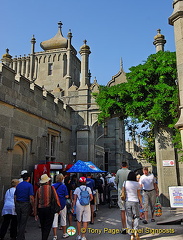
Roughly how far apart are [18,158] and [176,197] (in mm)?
6139

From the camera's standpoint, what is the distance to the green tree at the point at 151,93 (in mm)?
9641

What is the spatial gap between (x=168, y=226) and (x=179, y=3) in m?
5.83

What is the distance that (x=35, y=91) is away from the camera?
10797 millimetres

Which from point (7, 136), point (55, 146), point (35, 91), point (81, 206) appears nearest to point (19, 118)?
point (7, 136)

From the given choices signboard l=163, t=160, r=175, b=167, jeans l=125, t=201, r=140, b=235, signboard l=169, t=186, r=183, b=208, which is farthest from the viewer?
signboard l=163, t=160, r=175, b=167

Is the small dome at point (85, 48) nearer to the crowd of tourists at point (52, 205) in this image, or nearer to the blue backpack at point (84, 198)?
the crowd of tourists at point (52, 205)

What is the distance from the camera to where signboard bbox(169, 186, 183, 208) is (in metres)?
8.27

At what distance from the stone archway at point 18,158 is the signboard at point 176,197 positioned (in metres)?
5.76

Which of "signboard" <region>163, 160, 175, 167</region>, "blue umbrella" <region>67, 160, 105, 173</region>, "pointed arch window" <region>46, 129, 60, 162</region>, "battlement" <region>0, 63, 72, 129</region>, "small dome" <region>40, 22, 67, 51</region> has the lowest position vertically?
"blue umbrella" <region>67, 160, 105, 173</region>

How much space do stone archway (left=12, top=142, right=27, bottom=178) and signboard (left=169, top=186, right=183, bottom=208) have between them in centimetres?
576

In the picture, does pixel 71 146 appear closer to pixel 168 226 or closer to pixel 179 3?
pixel 168 226

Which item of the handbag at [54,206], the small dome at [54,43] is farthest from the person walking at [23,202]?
the small dome at [54,43]

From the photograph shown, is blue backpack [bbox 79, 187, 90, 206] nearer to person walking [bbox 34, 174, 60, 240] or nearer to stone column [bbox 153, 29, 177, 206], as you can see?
person walking [bbox 34, 174, 60, 240]

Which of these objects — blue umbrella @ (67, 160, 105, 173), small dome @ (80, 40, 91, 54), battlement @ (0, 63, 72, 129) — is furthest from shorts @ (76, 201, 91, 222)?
small dome @ (80, 40, 91, 54)
